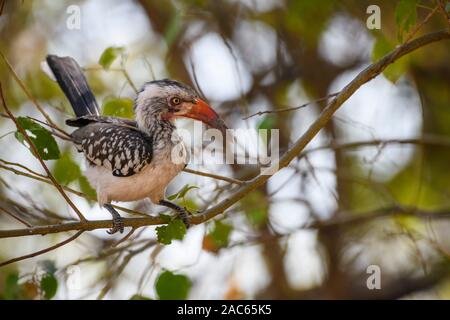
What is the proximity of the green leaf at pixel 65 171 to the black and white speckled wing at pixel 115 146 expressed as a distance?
4.1 inches

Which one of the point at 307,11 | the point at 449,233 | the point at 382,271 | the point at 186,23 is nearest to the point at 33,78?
the point at 186,23

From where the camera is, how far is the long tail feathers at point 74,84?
13.1ft

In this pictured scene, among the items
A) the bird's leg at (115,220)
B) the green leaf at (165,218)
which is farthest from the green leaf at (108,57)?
the green leaf at (165,218)

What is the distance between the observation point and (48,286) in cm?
350

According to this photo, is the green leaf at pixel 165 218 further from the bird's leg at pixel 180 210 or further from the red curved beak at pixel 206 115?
the red curved beak at pixel 206 115

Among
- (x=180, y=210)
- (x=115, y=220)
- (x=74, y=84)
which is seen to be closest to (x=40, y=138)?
(x=115, y=220)

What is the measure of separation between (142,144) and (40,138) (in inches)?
24.3

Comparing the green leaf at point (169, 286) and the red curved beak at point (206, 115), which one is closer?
the green leaf at point (169, 286)

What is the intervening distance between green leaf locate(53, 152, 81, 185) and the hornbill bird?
0.10 m

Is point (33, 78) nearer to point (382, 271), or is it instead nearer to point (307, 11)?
point (307, 11)

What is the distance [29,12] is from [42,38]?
0.22 metres

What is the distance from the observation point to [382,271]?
572 centimetres

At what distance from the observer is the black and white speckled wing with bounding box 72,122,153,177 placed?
11.5 ft

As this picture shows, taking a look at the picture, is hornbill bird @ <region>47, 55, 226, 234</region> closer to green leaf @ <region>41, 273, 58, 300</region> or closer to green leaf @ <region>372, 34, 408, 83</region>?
green leaf @ <region>41, 273, 58, 300</region>
